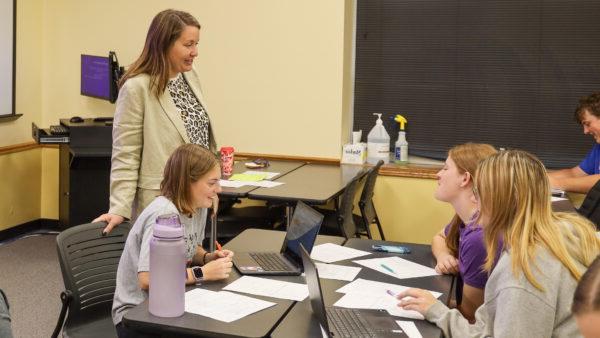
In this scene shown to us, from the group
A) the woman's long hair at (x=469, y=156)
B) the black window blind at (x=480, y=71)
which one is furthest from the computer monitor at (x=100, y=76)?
the woman's long hair at (x=469, y=156)

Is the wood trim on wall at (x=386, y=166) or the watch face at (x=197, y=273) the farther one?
the wood trim on wall at (x=386, y=166)

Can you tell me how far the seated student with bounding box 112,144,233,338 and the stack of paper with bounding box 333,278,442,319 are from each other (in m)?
0.42

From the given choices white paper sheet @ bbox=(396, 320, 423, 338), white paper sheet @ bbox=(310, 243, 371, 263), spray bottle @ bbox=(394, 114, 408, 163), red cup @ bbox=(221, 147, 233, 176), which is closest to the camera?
white paper sheet @ bbox=(396, 320, 423, 338)

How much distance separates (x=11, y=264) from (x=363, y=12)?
118 inches

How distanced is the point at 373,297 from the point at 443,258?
1.54ft


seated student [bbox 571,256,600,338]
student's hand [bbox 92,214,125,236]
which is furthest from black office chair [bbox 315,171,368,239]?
seated student [bbox 571,256,600,338]

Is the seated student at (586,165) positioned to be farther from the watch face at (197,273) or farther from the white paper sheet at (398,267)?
the watch face at (197,273)

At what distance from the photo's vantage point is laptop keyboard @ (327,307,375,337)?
212cm

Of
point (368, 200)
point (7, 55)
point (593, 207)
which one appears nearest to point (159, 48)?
point (368, 200)

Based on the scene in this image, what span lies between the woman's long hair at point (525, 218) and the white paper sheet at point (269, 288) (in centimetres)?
67

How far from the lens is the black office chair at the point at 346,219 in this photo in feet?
14.2

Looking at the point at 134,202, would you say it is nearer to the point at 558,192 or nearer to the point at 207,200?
the point at 207,200

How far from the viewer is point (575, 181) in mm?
4461

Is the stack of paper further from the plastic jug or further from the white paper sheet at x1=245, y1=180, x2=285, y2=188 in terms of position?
the plastic jug
